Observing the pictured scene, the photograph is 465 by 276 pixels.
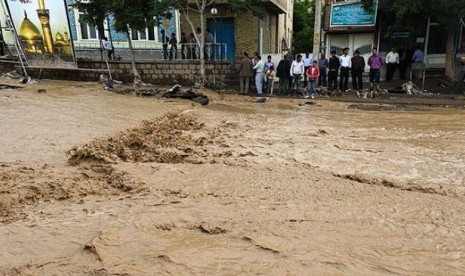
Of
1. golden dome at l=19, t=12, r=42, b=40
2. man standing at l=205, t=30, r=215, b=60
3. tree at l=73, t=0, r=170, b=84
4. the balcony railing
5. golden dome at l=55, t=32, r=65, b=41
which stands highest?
the balcony railing

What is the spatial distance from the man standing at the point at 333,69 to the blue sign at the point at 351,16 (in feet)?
12.5

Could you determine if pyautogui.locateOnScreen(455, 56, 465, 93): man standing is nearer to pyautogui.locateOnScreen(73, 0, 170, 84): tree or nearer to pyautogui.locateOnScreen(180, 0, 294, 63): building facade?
pyautogui.locateOnScreen(180, 0, 294, 63): building facade

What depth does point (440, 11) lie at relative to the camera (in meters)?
13.9

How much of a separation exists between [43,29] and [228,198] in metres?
13.8

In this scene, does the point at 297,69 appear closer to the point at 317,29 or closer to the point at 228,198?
the point at 317,29

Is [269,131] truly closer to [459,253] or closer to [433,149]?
[433,149]

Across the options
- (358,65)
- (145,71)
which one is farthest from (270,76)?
(145,71)

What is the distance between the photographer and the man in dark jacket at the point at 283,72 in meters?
14.2

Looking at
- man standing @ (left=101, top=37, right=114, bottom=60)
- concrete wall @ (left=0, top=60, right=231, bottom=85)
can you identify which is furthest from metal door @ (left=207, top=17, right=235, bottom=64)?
man standing @ (left=101, top=37, right=114, bottom=60)

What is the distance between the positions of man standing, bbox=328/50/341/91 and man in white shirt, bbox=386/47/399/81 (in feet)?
9.27

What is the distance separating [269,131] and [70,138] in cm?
382

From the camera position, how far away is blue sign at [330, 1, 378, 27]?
1705cm

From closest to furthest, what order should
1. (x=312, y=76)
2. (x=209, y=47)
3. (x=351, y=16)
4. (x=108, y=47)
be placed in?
(x=312, y=76) < (x=209, y=47) < (x=351, y=16) < (x=108, y=47)

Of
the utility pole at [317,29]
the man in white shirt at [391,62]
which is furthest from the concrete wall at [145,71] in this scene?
the man in white shirt at [391,62]
